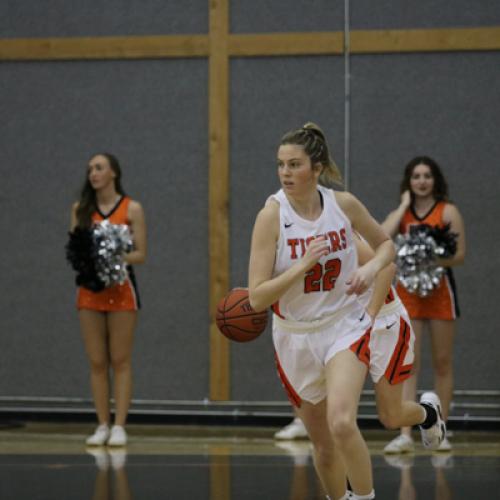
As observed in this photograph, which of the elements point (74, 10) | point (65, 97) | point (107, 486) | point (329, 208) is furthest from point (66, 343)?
point (329, 208)

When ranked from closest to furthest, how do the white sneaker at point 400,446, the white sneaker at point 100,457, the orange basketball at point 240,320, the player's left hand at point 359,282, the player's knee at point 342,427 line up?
1. the player's knee at point 342,427
2. the player's left hand at point 359,282
3. the orange basketball at point 240,320
4. the white sneaker at point 100,457
5. the white sneaker at point 400,446

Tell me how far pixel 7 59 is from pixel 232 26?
197 cm

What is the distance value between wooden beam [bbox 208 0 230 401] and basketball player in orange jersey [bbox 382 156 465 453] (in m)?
1.96

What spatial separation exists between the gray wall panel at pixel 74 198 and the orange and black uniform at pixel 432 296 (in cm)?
219

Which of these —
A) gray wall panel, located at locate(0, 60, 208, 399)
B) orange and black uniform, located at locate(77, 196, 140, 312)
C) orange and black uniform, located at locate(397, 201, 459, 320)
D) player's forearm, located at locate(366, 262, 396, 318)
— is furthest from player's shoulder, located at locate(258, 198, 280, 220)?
gray wall panel, located at locate(0, 60, 208, 399)

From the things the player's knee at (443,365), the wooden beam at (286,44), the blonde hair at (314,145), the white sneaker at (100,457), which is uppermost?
the wooden beam at (286,44)

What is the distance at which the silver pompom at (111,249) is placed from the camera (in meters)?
7.69

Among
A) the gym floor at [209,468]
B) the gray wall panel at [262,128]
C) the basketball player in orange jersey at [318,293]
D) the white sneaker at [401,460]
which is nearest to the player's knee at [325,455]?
the basketball player in orange jersey at [318,293]

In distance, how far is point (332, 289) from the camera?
4539 mm

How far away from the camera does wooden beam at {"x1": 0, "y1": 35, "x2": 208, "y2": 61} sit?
9398mm

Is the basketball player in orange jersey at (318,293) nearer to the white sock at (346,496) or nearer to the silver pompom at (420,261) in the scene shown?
the white sock at (346,496)

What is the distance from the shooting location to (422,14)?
9180 mm

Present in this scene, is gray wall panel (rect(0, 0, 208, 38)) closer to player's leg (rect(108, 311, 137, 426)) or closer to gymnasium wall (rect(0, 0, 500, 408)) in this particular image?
gymnasium wall (rect(0, 0, 500, 408))

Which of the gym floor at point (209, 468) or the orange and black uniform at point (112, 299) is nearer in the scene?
the gym floor at point (209, 468)
